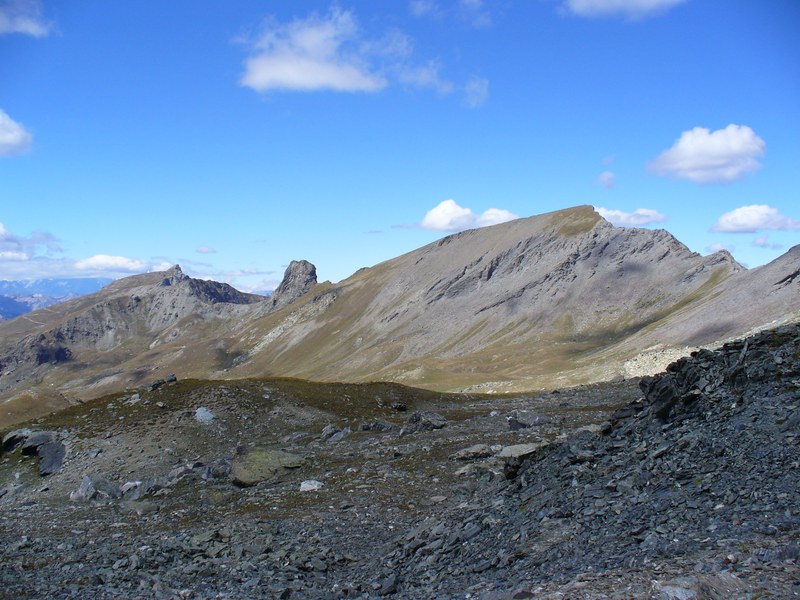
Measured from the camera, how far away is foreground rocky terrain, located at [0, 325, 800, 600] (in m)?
15.2

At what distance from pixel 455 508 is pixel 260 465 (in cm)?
1429

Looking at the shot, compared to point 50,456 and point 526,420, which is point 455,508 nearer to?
point 526,420

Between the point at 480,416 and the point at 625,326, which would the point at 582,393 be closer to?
the point at 480,416

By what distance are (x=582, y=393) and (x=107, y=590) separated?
164ft

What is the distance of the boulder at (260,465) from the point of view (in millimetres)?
33156

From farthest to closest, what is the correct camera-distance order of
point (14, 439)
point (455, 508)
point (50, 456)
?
point (14, 439) < point (50, 456) < point (455, 508)

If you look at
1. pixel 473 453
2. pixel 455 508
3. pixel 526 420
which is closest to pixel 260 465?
pixel 473 453

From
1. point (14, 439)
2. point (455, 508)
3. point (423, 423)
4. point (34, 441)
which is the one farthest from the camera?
point (423, 423)

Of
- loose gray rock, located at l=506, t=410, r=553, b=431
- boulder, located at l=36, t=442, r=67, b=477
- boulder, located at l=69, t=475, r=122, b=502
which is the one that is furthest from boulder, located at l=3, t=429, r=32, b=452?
loose gray rock, located at l=506, t=410, r=553, b=431

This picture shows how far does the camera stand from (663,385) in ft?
80.7

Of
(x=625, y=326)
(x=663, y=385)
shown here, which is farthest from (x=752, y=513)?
(x=625, y=326)

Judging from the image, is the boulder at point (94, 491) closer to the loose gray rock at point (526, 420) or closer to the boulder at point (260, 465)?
the boulder at point (260, 465)

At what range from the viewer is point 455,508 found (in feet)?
80.6

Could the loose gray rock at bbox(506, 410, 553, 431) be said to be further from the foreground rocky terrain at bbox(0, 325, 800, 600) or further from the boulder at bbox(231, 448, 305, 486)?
the boulder at bbox(231, 448, 305, 486)
